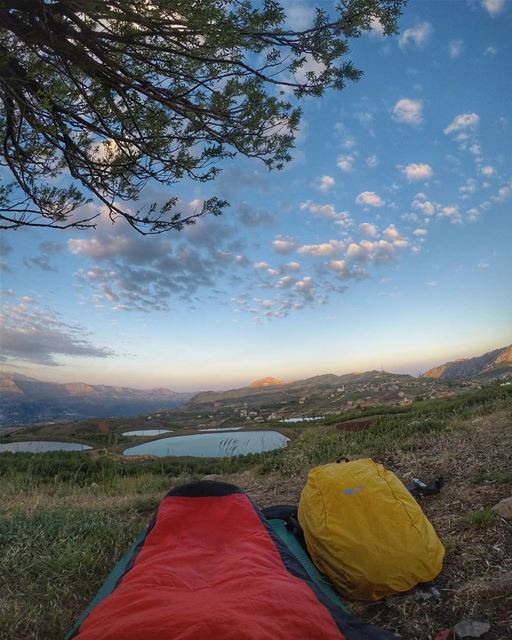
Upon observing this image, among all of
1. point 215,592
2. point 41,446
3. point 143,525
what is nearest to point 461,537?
point 215,592

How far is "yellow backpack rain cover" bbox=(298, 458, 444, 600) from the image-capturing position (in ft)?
10.9

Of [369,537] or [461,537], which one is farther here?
[461,537]

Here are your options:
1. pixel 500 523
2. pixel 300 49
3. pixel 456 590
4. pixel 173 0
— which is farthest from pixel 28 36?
pixel 500 523

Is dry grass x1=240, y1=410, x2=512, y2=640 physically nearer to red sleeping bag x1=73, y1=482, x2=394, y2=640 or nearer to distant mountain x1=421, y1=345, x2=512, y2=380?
red sleeping bag x1=73, y1=482, x2=394, y2=640

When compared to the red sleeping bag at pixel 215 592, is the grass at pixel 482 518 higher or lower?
lower

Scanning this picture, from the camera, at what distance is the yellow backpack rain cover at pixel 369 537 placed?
333cm

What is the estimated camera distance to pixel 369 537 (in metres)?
3.41

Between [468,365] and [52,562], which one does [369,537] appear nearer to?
[52,562]

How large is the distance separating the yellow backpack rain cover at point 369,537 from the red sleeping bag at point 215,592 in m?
0.47

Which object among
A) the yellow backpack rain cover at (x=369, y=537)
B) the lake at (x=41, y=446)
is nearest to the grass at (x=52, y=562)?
the yellow backpack rain cover at (x=369, y=537)

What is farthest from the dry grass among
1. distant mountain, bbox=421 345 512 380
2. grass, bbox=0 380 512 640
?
distant mountain, bbox=421 345 512 380

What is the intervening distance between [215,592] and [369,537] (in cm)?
155

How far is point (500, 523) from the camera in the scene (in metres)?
4.15

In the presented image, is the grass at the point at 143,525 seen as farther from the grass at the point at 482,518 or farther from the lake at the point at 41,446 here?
the lake at the point at 41,446
